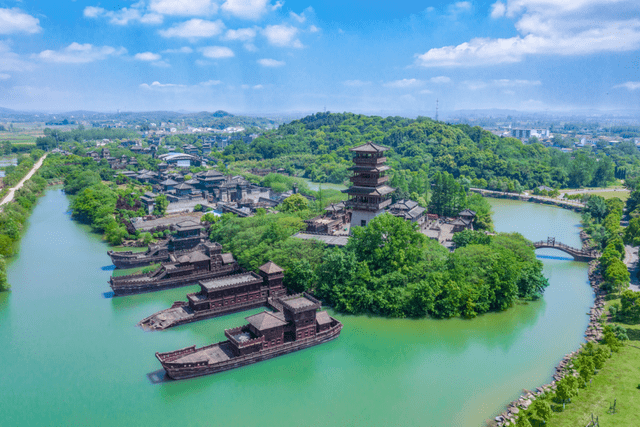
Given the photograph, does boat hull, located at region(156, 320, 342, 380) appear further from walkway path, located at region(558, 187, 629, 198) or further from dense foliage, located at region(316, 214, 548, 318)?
walkway path, located at region(558, 187, 629, 198)

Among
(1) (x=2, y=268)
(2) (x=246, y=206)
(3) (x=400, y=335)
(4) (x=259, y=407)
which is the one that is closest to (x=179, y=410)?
(4) (x=259, y=407)

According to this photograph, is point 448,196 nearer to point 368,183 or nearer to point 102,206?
point 368,183

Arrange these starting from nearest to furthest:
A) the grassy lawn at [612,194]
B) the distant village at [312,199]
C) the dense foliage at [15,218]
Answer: the dense foliage at [15,218] → the distant village at [312,199] → the grassy lawn at [612,194]

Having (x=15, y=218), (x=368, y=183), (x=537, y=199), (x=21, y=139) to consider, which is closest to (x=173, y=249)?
(x=368, y=183)

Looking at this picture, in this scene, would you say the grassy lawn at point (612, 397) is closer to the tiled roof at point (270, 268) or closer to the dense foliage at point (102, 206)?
the tiled roof at point (270, 268)

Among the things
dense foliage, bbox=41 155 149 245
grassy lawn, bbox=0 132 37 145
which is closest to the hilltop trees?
dense foliage, bbox=41 155 149 245

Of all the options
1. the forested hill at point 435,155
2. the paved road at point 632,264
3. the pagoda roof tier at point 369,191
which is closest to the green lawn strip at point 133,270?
the pagoda roof tier at point 369,191

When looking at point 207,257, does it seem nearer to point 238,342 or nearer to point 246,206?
point 238,342

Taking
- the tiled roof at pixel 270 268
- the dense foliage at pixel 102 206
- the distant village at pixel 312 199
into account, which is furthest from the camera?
the dense foliage at pixel 102 206
